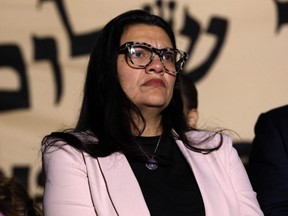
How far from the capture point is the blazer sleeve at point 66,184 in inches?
76.8

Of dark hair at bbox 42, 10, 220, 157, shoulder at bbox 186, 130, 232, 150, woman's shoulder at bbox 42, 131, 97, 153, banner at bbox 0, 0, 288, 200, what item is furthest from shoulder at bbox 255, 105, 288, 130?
banner at bbox 0, 0, 288, 200

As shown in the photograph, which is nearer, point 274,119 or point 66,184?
point 66,184

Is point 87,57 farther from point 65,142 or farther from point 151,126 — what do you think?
point 65,142

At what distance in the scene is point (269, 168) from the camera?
7.56ft

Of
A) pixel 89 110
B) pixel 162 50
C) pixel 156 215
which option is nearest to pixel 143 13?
pixel 162 50

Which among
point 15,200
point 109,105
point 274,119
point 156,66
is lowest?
point 15,200

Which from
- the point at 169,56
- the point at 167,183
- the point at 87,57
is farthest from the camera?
the point at 87,57

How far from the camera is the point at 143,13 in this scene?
7.58 feet

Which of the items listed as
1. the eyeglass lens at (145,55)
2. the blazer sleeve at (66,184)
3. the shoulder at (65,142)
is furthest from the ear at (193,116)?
the blazer sleeve at (66,184)

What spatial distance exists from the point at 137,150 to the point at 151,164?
62 millimetres

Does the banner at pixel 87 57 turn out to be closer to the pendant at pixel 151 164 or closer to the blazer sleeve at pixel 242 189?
the blazer sleeve at pixel 242 189

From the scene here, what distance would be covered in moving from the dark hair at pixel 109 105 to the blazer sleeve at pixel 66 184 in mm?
46

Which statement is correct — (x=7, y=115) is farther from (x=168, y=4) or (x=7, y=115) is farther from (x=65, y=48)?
(x=168, y=4)

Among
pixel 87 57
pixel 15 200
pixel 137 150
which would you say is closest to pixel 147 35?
pixel 137 150
